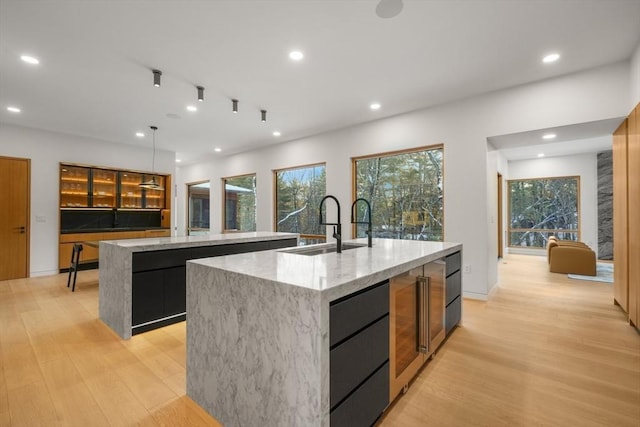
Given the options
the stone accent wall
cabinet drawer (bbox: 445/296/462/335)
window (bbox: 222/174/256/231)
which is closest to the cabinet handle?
cabinet drawer (bbox: 445/296/462/335)

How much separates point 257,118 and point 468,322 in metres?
4.44

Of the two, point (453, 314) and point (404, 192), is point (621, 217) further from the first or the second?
point (404, 192)

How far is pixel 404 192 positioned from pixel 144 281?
3.94 metres

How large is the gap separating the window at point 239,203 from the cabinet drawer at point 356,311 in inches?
240

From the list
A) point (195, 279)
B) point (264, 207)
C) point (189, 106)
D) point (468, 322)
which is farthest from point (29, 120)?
point (468, 322)

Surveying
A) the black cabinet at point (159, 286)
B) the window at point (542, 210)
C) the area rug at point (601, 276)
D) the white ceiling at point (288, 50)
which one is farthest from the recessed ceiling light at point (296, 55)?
the window at point (542, 210)

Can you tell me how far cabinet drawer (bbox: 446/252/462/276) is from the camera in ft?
8.89

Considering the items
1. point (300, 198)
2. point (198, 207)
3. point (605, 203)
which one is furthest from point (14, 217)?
point (605, 203)

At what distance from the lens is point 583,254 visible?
18.0ft

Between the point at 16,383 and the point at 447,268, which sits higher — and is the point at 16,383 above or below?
below

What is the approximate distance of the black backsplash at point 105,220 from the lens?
6059 millimetres

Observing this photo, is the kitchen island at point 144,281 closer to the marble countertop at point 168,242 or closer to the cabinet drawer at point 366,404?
the marble countertop at point 168,242

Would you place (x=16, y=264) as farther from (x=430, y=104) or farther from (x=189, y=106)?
(x=430, y=104)

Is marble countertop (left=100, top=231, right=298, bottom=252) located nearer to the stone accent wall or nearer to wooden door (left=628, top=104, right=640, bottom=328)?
wooden door (left=628, top=104, right=640, bottom=328)
